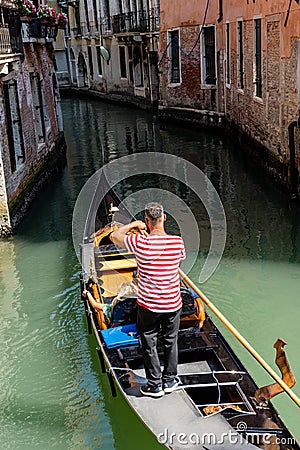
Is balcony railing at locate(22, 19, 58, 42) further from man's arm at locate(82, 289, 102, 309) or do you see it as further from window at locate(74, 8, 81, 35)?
window at locate(74, 8, 81, 35)

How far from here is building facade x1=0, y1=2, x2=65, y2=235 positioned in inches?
262

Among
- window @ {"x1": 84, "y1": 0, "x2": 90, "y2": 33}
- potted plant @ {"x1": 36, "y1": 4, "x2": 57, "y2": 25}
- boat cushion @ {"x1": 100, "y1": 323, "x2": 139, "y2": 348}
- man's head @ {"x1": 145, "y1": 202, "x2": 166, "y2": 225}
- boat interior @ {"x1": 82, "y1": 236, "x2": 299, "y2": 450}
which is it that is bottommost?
boat interior @ {"x1": 82, "y1": 236, "x2": 299, "y2": 450}

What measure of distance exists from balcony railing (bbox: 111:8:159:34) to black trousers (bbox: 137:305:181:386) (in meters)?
13.0

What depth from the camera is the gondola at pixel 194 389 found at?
2.79m

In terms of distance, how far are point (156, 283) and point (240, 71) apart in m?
8.31

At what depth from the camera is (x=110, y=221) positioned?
5.87 metres

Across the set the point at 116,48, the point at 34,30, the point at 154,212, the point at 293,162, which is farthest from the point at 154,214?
the point at 116,48

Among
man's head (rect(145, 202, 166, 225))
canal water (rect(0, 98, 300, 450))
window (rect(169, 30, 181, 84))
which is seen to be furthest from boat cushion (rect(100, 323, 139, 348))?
window (rect(169, 30, 181, 84))

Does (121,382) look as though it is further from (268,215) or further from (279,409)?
(268,215)

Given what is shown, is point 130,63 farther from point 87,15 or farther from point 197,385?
point 197,385

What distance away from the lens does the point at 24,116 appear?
809cm

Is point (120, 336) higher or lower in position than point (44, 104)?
lower

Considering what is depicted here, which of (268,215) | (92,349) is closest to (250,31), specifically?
(268,215)

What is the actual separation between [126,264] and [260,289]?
113 centimetres
